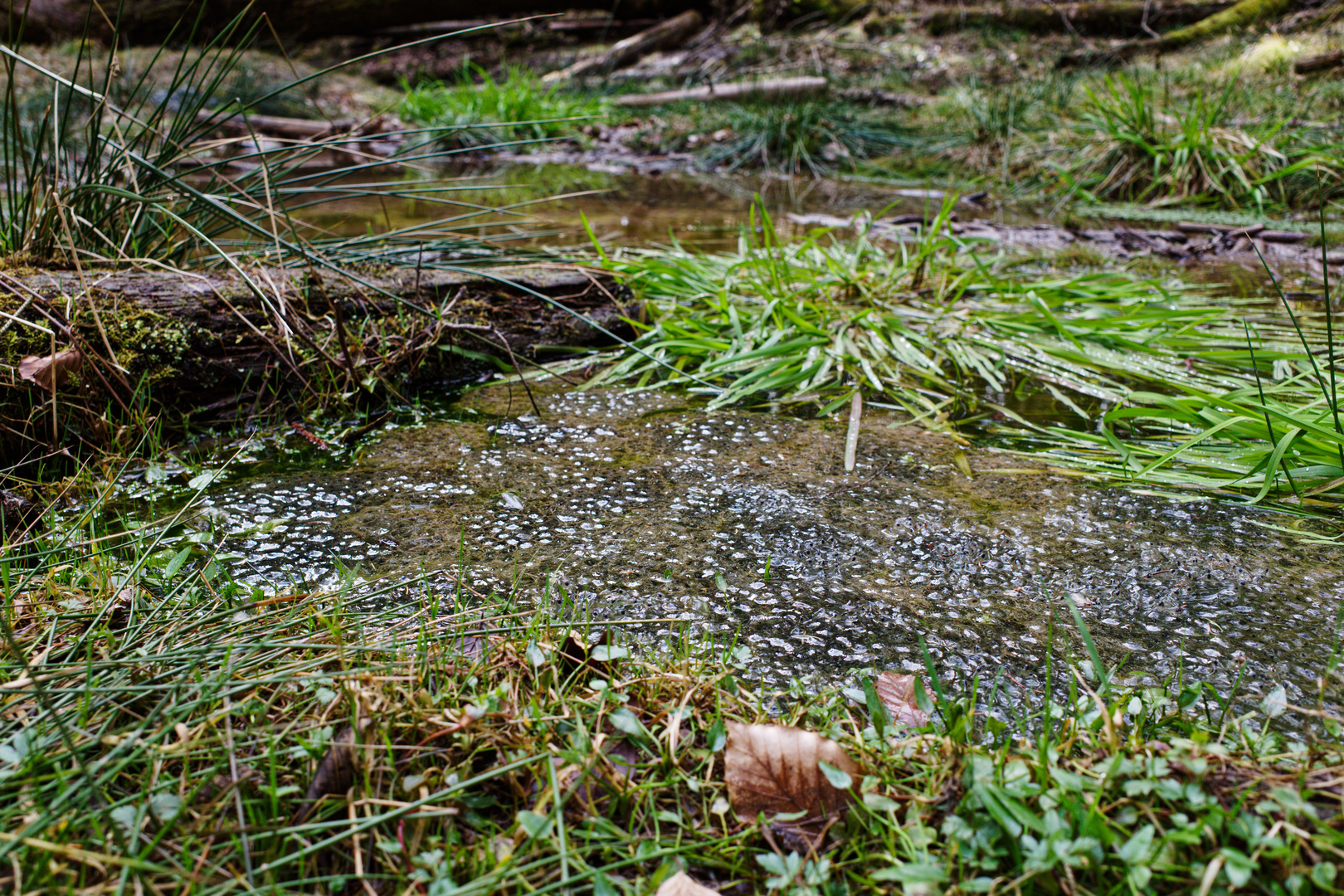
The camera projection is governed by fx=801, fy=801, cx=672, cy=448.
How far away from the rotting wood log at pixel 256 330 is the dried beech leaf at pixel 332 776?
0.95m

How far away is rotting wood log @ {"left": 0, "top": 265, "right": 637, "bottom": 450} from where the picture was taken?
154 cm

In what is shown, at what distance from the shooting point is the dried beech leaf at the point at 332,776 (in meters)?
0.79

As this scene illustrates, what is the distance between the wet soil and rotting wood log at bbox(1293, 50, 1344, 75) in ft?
20.8

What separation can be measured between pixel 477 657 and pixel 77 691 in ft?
1.33

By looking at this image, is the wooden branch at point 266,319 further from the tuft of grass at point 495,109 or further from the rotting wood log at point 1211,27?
the rotting wood log at point 1211,27

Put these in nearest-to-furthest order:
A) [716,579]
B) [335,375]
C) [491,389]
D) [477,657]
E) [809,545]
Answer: [477,657], [716,579], [809,545], [335,375], [491,389]

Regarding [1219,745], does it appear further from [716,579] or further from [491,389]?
[491,389]

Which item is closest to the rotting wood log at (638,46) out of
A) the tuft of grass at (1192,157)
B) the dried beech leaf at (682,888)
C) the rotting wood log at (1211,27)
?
the rotting wood log at (1211,27)

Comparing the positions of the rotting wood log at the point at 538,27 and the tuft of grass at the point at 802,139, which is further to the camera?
the rotting wood log at the point at 538,27

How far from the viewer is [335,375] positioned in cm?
186

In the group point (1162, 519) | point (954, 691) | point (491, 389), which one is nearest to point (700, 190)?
point (491, 389)

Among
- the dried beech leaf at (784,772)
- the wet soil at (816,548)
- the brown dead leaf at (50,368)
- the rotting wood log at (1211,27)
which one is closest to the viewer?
the dried beech leaf at (784,772)

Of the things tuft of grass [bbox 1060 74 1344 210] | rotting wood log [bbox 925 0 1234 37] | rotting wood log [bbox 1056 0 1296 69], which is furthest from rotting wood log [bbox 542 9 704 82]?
tuft of grass [bbox 1060 74 1344 210]

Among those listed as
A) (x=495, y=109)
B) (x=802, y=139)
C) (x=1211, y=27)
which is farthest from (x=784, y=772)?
(x=1211, y=27)
